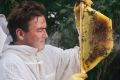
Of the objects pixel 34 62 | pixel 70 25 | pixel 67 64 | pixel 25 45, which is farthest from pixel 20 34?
pixel 70 25

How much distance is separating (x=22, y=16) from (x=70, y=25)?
4.03ft

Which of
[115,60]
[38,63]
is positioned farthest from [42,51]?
[115,60]

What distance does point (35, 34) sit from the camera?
340 centimetres

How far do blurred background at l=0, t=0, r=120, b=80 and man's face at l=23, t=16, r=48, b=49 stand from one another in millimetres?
1157

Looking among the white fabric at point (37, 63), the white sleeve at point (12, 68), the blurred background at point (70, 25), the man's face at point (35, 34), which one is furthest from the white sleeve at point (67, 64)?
the blurred background at point (70, 25)

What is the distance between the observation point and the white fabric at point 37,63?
10.7 feet

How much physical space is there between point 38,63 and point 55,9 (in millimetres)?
1338

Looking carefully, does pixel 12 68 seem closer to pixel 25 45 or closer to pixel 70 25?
pixel 25 45

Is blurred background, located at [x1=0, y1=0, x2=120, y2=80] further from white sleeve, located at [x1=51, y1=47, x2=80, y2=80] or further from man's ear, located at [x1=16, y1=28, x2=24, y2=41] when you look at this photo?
man's ear, located at [x1=16, y1=28, x2=24, y2=41]

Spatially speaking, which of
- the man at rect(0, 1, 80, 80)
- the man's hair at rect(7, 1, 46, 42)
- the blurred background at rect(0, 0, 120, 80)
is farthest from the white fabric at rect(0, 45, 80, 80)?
the blurred background at rect(0, 0, 120, 80)

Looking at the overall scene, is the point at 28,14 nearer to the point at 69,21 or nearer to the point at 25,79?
the point at 25,79

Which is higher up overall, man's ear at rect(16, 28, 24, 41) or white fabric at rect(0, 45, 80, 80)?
man's ear at rect(16, 28, 24, 41)

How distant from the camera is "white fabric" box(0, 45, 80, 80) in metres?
3.25

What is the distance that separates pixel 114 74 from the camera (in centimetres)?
505
